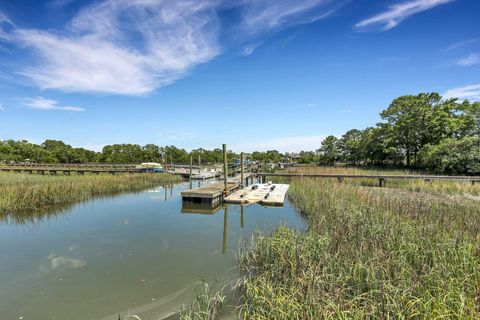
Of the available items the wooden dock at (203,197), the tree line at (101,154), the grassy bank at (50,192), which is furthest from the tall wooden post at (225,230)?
the tree line at (101,154)

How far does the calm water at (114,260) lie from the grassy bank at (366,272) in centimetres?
116

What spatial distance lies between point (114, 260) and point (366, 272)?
4.62m

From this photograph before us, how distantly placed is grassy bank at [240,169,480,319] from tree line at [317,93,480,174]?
47.7ft

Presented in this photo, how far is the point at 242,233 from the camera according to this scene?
6.91 metres

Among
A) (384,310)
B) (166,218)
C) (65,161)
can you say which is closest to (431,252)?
(384,310)

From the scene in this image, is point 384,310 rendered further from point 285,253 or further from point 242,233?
point 242,233

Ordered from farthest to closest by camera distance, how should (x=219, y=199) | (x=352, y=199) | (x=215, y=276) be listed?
(x=219, y=199)
(x=352, y=199)
(x=215, y=276)

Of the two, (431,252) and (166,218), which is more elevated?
(431,252)

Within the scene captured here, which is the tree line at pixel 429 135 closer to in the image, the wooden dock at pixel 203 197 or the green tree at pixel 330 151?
the green tree at pixel 330 151

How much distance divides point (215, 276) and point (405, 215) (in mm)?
4386

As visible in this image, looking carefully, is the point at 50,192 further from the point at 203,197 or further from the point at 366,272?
the point at 366,272

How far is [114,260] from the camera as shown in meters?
5.21

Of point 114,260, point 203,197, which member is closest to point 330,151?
point 203,197

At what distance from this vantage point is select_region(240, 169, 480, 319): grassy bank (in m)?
2.50
